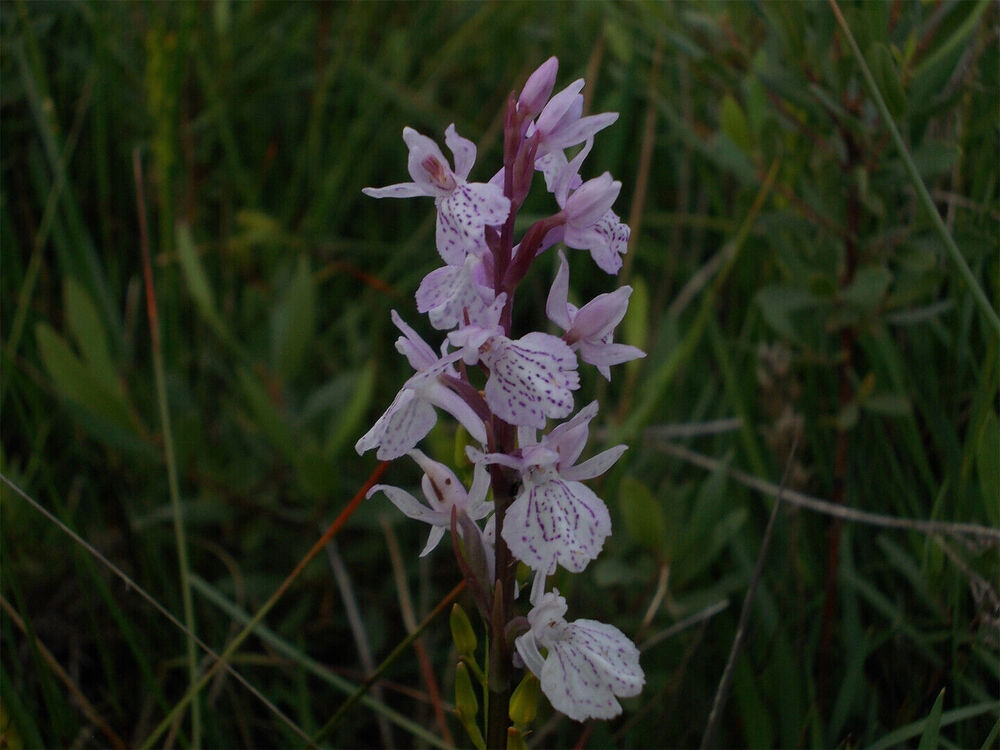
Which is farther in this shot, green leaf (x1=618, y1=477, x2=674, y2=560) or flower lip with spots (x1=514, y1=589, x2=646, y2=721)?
green leaf (x1=618, y1=477, x2=674, y2=560)

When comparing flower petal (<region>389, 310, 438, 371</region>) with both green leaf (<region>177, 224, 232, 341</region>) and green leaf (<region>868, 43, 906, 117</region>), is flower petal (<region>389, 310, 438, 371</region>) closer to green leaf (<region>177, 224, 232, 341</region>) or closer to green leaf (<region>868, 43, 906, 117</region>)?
green leaf (<region>868, 43, 906, 117</region>)

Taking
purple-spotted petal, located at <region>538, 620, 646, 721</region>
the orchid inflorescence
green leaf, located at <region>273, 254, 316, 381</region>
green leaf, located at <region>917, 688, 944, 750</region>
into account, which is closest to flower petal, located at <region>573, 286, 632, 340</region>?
the orchid inflorescence

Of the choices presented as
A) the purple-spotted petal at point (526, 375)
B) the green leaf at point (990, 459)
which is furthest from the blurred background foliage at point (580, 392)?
the purple-spotted petal at point (526, 375)

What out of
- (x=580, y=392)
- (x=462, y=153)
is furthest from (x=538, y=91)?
(x=580, y=392)

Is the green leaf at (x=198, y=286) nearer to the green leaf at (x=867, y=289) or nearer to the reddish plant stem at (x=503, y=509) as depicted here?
the reddish plant stem at (x=503, y=509)

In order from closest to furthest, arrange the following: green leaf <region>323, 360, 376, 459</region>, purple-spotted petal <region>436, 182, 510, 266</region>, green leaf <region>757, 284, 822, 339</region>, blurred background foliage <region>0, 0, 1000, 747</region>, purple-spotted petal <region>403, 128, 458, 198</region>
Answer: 1. purple-spotted petal <region>436, 182, 510, 266</region>
2. purple-spotted petal <region>403, 128, 458, 198</region>
3. blurred background foliage <region>0, 0, 1000, 747</region>
4. green leaf <region>757, 284, 822, 339</region>
5. green leaf <region>323, 360, 376, 459</region>

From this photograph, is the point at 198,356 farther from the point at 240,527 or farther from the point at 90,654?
the point at 90,654
